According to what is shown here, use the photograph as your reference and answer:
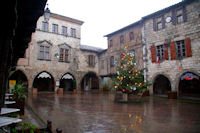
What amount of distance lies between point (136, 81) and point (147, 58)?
7.79 meters

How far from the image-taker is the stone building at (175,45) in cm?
1370

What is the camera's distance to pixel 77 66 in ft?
80.0

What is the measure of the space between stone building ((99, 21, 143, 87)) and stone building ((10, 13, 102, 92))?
1.93 m

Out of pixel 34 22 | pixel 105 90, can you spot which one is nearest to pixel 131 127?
pixel 34 22

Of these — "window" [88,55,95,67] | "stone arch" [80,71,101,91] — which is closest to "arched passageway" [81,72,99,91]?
"stone arch" [80,71,101,91]

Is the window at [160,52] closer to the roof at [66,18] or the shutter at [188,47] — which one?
the shutter at [188,47]

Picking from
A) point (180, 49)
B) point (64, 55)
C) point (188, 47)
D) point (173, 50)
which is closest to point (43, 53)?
point (64, 55)

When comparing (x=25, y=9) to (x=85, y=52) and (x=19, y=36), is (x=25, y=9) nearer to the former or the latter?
(x=19, y=36)

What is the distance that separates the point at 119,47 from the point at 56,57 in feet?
30.0

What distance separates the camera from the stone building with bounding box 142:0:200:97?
1370 centimetres

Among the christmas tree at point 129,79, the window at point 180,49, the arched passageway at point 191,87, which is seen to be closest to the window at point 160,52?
the window at point 180,49

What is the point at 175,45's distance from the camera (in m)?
15.0

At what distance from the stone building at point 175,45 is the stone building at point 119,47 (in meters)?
1.03

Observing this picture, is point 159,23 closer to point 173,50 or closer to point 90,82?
point 173,50
